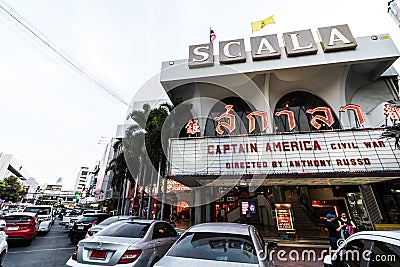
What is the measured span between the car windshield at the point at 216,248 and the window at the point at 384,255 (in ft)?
4.79

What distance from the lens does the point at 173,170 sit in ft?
34.7

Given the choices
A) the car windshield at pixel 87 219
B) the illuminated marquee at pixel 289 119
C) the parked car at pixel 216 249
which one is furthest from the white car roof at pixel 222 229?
the car windshield at pixel 87 219

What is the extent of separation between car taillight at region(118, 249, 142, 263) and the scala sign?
13546 mm

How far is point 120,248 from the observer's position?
3.96 metres

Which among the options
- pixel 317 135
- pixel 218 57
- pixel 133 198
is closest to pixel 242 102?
pixel 218 57

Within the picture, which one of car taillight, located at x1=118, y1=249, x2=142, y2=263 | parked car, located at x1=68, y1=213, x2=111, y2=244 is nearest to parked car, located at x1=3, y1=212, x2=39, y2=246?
parked car, located at x1=68, y1=213, x2=111, y2=244

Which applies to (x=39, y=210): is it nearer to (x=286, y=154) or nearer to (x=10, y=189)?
(x=286, y=154)

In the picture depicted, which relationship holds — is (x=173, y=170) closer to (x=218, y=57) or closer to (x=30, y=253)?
(x=30, y=253)

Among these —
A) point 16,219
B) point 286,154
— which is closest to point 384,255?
point 286,154

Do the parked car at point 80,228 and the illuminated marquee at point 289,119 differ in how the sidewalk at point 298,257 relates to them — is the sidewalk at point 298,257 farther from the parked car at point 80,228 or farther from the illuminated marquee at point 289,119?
the parked car at point 80,228

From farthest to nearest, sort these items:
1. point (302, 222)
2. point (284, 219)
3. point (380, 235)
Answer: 1. point (302, 222)
2. point (284, 219)
3. point (380, 235)

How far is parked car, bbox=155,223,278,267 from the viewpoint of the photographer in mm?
2912

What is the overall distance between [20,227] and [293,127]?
558 inches

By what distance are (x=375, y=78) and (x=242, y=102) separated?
9740 millimetres
